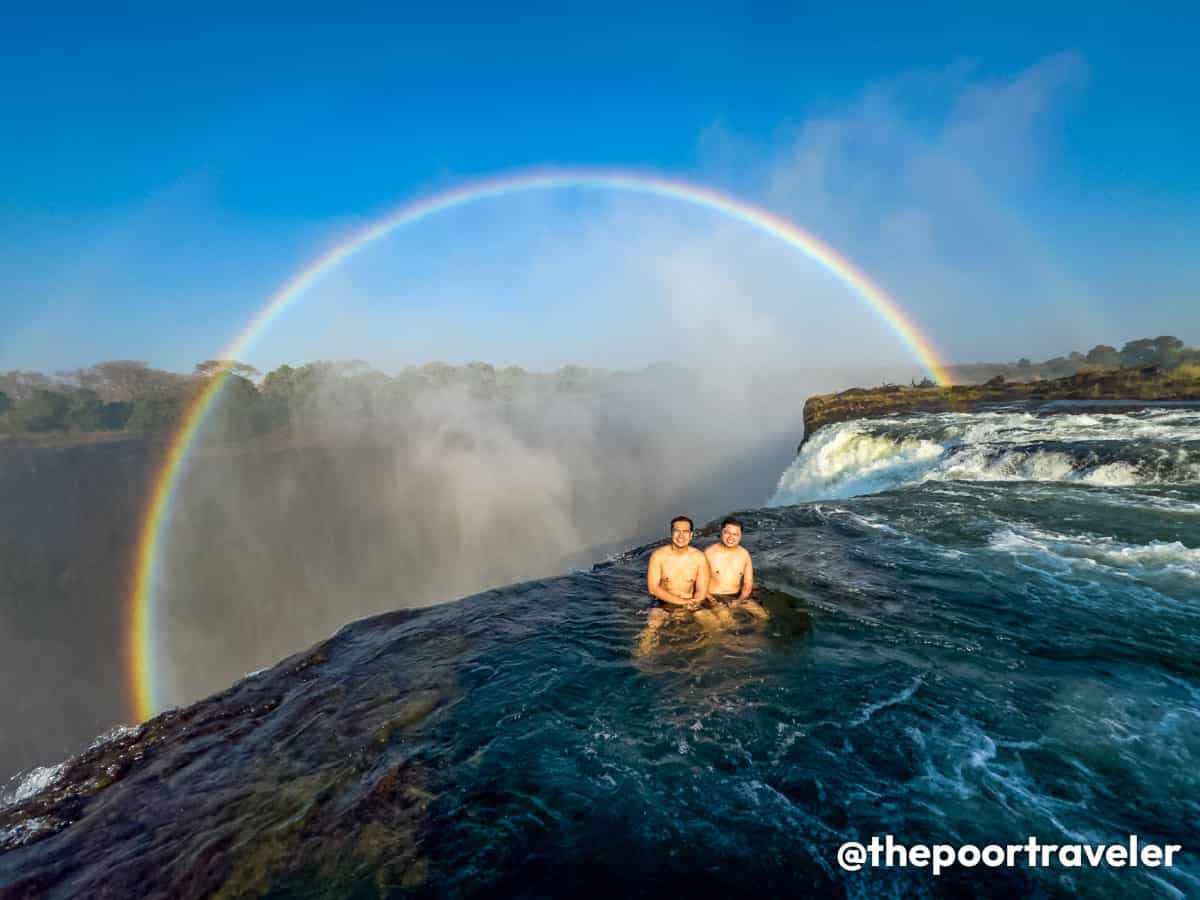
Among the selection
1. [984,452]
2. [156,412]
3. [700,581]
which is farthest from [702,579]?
[156,412]

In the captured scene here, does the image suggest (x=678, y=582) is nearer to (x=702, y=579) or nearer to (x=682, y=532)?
(x=702, y=579)

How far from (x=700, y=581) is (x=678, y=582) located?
0.32 metres

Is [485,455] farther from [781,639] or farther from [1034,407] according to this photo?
[781,639]

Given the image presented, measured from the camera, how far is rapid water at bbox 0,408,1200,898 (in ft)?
11.8

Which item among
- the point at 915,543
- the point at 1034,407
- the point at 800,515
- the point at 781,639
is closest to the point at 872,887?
the point at 781,639

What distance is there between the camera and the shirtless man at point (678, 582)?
24.0 ft

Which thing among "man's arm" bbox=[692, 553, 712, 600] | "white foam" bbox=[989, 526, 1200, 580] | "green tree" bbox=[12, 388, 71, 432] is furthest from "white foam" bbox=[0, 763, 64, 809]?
"green tree" bbox=[12, 388, 71, 432]

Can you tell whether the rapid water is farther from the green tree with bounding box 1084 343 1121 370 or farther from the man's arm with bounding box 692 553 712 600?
the green tree with bounding box 1084 343 1121 370

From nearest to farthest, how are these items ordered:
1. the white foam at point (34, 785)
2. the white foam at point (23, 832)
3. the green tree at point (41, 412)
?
the white foam at point (23, 832) → the white foam at point (34, 785) → the green tree at point (41, 412)

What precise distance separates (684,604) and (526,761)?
135 inches

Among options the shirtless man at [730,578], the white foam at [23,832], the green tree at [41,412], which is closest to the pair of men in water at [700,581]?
the shirtless man at [730,578]

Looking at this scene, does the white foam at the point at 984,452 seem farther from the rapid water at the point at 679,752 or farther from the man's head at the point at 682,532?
the man's head at the point at 682,532

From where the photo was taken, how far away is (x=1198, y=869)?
10.9 ft

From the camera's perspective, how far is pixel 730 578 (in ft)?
24.9
